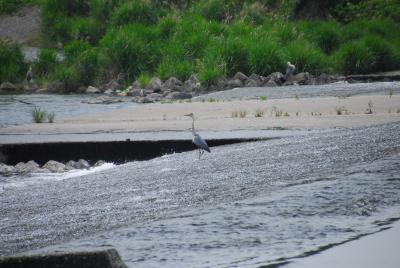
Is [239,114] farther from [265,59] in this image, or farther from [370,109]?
[265,59]

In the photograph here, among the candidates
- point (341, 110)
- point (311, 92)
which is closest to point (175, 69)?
point (311, 92)

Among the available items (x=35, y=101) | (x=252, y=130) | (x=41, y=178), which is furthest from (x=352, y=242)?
(x=35, y=101)

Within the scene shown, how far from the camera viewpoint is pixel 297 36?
A: 3616 cm

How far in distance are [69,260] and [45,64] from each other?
31.4 metres

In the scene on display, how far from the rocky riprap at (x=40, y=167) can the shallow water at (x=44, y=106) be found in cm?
626

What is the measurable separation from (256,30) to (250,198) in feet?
88.0

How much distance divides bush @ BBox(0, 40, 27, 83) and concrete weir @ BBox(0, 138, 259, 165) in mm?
20800

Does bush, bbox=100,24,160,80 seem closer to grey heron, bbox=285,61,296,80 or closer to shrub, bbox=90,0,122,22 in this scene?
grey heron, bbox=285,61,296,80

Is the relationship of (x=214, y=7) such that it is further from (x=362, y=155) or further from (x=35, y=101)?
(x=362, y=155)

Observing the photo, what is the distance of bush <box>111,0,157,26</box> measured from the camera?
40844 mm

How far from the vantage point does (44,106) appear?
26.9m

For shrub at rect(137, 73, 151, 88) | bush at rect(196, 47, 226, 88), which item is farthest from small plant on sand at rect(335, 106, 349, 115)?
shrub at rect(137, 73, 151, 88)

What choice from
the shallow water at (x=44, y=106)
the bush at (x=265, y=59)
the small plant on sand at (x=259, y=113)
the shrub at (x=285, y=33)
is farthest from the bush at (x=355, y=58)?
the small plant on sand at (x=259, y=113)

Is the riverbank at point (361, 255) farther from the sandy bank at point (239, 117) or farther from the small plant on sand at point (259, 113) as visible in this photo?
the small plant on sand at point (259, 113)
